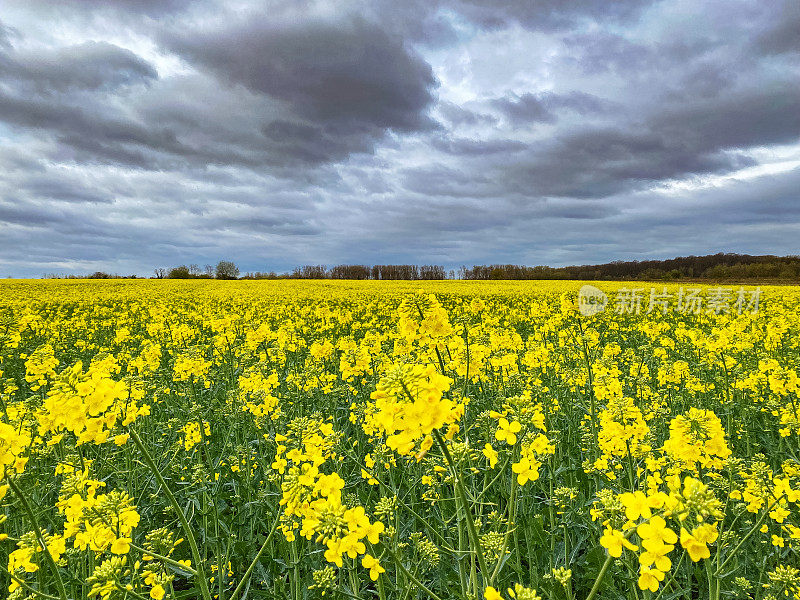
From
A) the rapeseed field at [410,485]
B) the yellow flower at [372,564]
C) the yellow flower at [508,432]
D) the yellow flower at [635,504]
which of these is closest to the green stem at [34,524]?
the rapeseed field at [410,485]

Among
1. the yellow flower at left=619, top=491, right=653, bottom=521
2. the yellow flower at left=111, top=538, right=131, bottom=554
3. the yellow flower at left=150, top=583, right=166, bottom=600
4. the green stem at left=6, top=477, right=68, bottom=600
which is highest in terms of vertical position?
the yellow flower at left=619, top=491, right=653, bottom=521

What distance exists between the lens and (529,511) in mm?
3926

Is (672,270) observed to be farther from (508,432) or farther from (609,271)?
(508,432)

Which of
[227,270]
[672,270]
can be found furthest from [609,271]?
[227,270]

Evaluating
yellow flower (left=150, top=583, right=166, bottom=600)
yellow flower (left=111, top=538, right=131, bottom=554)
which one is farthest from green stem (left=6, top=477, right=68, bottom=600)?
yellow flower (left=150, top=583, right=166, bottom=600)

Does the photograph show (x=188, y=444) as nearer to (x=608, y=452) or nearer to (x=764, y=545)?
(x=608, y=452)

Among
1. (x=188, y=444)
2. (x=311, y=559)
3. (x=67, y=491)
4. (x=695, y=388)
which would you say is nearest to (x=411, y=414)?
(x=67, y=491)

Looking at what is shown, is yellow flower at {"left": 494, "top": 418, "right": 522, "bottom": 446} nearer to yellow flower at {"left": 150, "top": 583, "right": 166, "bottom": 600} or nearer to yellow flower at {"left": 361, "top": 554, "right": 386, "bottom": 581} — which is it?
yellow flower at {"left": 361, "top": 554, "right": 386, "bottom": 581}

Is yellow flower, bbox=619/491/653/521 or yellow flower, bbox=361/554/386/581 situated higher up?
yellow flower, bbox=619/491/653/521

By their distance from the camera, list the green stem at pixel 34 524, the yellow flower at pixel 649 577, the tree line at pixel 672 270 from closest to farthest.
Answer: the yellow flower at pixel 649 577
the green stem at pixel 34 524
the tree line at pixel 672 270

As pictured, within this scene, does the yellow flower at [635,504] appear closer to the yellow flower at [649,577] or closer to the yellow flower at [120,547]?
the yellow flower at [649,577]

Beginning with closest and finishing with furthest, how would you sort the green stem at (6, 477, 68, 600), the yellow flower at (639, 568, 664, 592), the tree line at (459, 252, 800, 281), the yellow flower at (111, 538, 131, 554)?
the yellow flower at (639, 568, 664, 592) → the green stem at (6, 477, 68, 600) → the yellow flower at (111, 538, 131, 554) → the tree line at (459, 252, 800, 281)

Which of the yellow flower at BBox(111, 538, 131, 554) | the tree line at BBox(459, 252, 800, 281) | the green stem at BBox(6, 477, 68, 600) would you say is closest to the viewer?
the green stem at BBox(6, 477, 68, 600)

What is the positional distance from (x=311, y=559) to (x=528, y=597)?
247 centimetres
